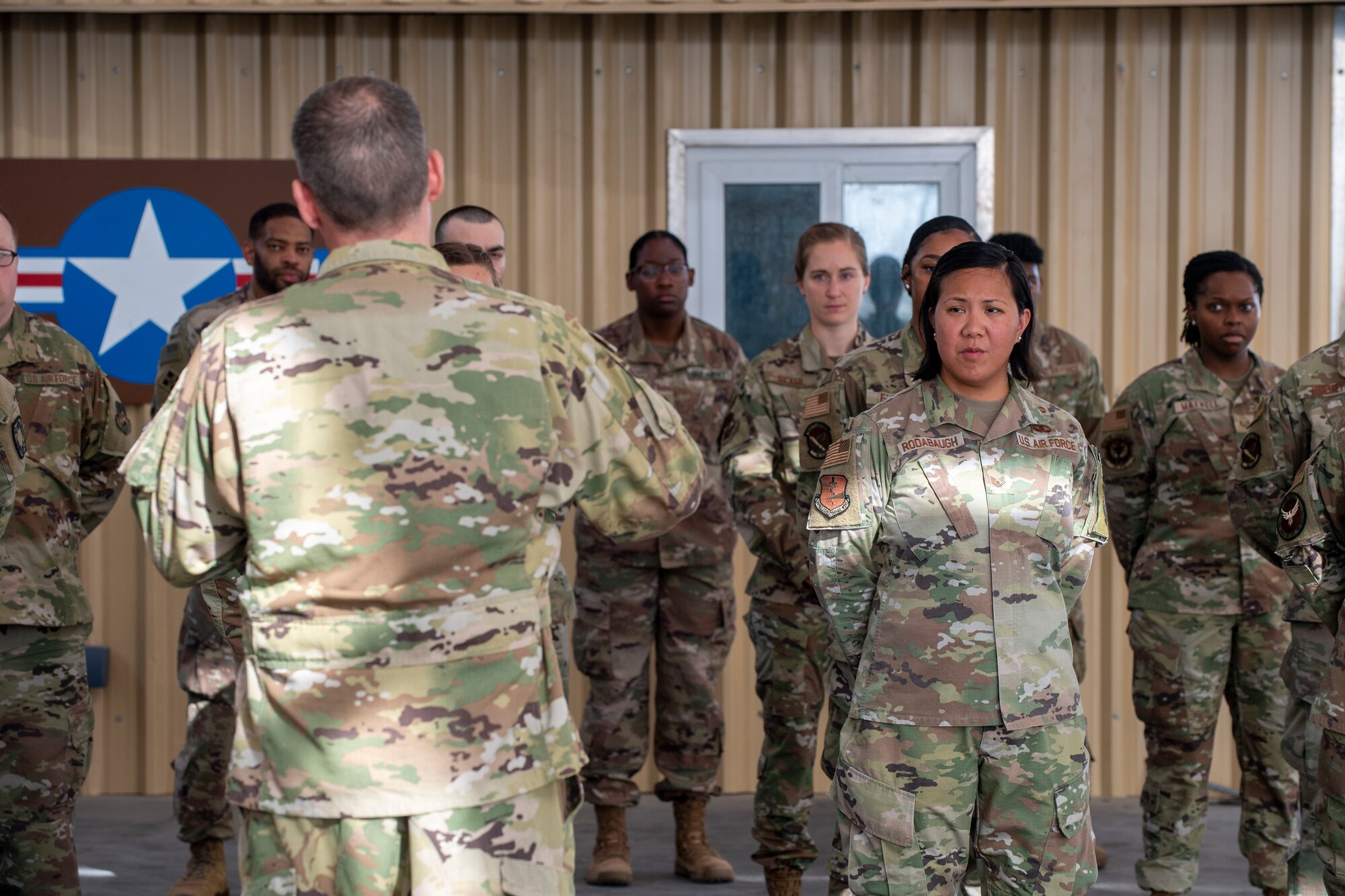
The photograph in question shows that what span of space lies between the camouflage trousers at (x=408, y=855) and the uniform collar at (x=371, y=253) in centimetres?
72

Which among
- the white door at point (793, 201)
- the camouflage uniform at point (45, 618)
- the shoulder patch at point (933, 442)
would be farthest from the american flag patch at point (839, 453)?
the white door at point (793, 201)

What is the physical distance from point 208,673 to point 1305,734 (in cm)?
297

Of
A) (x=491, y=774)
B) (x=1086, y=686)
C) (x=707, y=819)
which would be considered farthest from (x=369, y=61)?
(x=491, y=774)

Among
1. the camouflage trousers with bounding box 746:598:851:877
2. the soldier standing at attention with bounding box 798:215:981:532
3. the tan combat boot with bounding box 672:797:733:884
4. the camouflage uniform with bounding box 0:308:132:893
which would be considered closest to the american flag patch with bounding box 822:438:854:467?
the soldier standing at attention with bounding box 798:215:981:532

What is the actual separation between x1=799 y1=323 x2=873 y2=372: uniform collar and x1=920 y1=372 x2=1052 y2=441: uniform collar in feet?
4.10

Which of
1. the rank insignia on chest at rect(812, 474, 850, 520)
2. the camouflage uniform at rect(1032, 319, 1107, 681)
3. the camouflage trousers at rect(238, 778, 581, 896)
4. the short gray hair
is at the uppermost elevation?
the short gray hair

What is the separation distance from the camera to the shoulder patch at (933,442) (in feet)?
8.35

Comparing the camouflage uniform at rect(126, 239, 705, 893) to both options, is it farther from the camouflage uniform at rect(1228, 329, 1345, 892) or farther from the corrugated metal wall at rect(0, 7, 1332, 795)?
the corrugated metal wall at rect(0, 7, 1332, 795)

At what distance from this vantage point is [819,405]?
3309 millimetres

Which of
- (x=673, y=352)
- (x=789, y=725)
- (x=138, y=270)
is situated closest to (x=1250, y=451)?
(x=789, y=725)

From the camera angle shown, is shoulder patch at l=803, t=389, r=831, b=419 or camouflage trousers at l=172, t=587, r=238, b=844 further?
camouflage trousers at l=172, t=587, r=238, b=844

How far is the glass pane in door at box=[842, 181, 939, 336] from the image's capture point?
517 centimetres

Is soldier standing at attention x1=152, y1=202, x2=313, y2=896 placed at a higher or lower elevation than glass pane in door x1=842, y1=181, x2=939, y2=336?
lower

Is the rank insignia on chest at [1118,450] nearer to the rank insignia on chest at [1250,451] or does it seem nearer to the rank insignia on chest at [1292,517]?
the rank insignia on chest at [1250,451]
